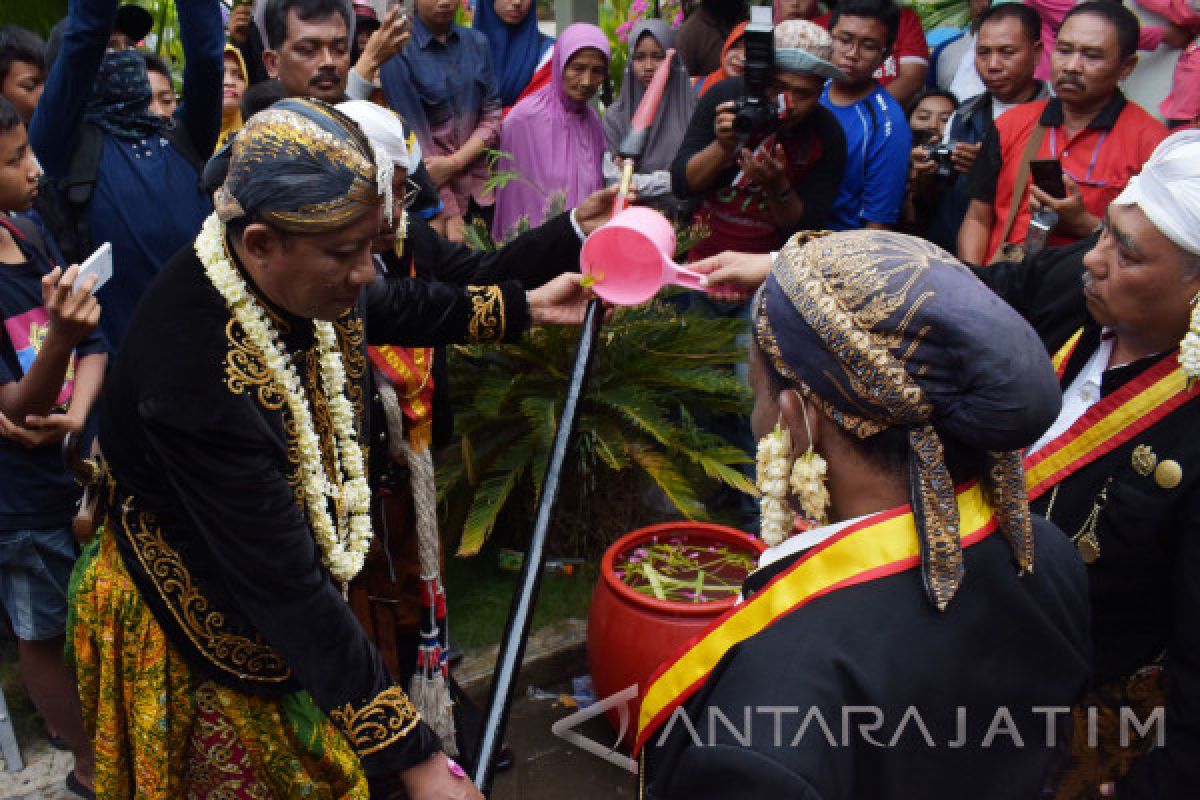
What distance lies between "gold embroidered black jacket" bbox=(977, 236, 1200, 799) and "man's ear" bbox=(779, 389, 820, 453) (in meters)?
1.04

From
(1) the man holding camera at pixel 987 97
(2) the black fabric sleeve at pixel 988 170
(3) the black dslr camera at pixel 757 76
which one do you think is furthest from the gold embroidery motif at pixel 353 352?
(1) the man holding camera at pixel 987 97

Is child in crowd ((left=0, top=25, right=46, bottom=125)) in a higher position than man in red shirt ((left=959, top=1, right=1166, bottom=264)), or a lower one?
higher

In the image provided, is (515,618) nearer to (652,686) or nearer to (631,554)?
(652,686)

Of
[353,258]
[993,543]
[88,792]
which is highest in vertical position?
[353,258]

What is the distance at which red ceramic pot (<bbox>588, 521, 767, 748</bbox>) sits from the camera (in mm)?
3051

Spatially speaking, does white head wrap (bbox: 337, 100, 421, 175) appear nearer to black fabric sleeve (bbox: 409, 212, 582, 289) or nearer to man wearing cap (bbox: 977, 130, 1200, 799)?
black fabric sleeve (bbox: 409, 212, 582, 289)

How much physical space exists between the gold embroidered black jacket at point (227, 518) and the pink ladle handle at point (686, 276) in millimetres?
1092

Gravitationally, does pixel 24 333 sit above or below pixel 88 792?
above

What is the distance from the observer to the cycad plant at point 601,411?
3908 mm

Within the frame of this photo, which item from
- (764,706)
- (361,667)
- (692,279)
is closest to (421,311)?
(692,279)

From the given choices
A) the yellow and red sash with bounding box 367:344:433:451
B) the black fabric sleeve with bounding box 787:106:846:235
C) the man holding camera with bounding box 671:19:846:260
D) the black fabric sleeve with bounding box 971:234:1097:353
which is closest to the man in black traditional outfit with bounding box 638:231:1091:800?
the black fabric sleeve with bounding box 971:234:1097:353

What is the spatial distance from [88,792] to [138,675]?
126 centimetres

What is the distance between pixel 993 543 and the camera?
4.66 feet

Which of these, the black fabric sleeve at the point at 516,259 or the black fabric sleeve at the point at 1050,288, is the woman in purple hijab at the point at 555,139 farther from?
the black fabric sleeve at the point at 1050,288
